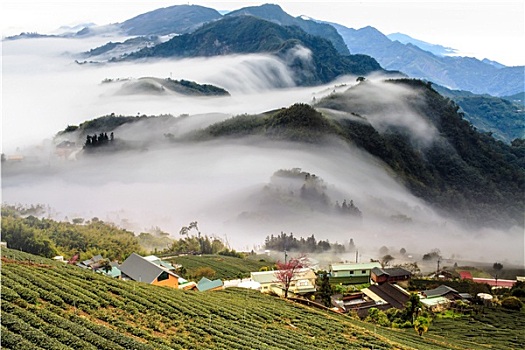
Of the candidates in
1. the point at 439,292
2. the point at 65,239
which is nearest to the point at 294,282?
the point at 439,292

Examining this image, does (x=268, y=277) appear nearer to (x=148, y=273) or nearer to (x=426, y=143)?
(x=148, y=273)

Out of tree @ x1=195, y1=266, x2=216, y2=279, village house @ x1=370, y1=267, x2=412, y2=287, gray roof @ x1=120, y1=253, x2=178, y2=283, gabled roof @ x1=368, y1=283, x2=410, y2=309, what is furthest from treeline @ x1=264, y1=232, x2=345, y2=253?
gray roof @ x1=120, y1=253, x2=178, y2=283

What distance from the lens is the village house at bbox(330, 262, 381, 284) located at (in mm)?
74812

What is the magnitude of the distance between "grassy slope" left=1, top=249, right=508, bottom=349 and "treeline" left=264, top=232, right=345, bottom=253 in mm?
70501

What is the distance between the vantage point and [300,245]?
99312 mm

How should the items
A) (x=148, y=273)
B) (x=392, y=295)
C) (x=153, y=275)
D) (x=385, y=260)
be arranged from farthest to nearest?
(x=385, y=260) → (x=392, y=295) → (x=148, y=273) → (x=153, y=275)

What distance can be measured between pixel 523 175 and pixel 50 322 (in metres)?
183

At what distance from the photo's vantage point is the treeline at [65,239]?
62875mm

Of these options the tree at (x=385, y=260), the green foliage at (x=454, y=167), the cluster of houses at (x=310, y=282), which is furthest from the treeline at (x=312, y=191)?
the cluster of houses at (x=310, y=282)

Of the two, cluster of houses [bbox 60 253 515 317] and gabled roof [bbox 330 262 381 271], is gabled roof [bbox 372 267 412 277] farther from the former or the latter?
gabled roof [bbox 330 262 381 271]

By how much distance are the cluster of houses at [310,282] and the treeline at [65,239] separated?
17.7 ft

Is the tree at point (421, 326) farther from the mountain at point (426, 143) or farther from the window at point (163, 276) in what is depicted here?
the mountain at point (426, 143)

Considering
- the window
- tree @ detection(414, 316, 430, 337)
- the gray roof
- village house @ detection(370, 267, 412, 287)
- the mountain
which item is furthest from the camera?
the mountain

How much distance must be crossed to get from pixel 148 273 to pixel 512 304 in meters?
43.6
